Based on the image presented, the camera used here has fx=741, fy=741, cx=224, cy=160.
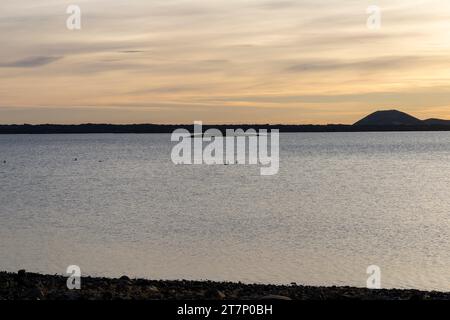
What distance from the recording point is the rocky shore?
1433cm

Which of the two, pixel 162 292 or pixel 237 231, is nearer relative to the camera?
pixel 162 292

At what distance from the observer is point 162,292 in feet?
50.5

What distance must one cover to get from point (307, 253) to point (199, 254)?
4.04m

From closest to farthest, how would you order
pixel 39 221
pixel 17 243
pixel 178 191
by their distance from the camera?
1. pixel 17 243
2. pixel 39 221
3. pixel 178 191

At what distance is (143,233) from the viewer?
3397 centimetres

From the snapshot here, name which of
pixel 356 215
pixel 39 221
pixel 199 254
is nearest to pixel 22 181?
pixel 39 221

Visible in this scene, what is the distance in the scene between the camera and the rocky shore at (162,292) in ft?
47.0

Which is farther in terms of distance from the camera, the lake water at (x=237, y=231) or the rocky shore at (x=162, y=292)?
the lake water at (x=237, y=231)

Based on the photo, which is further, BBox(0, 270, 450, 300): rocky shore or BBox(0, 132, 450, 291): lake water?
BBox(0, 132, 450, 291): lake water
